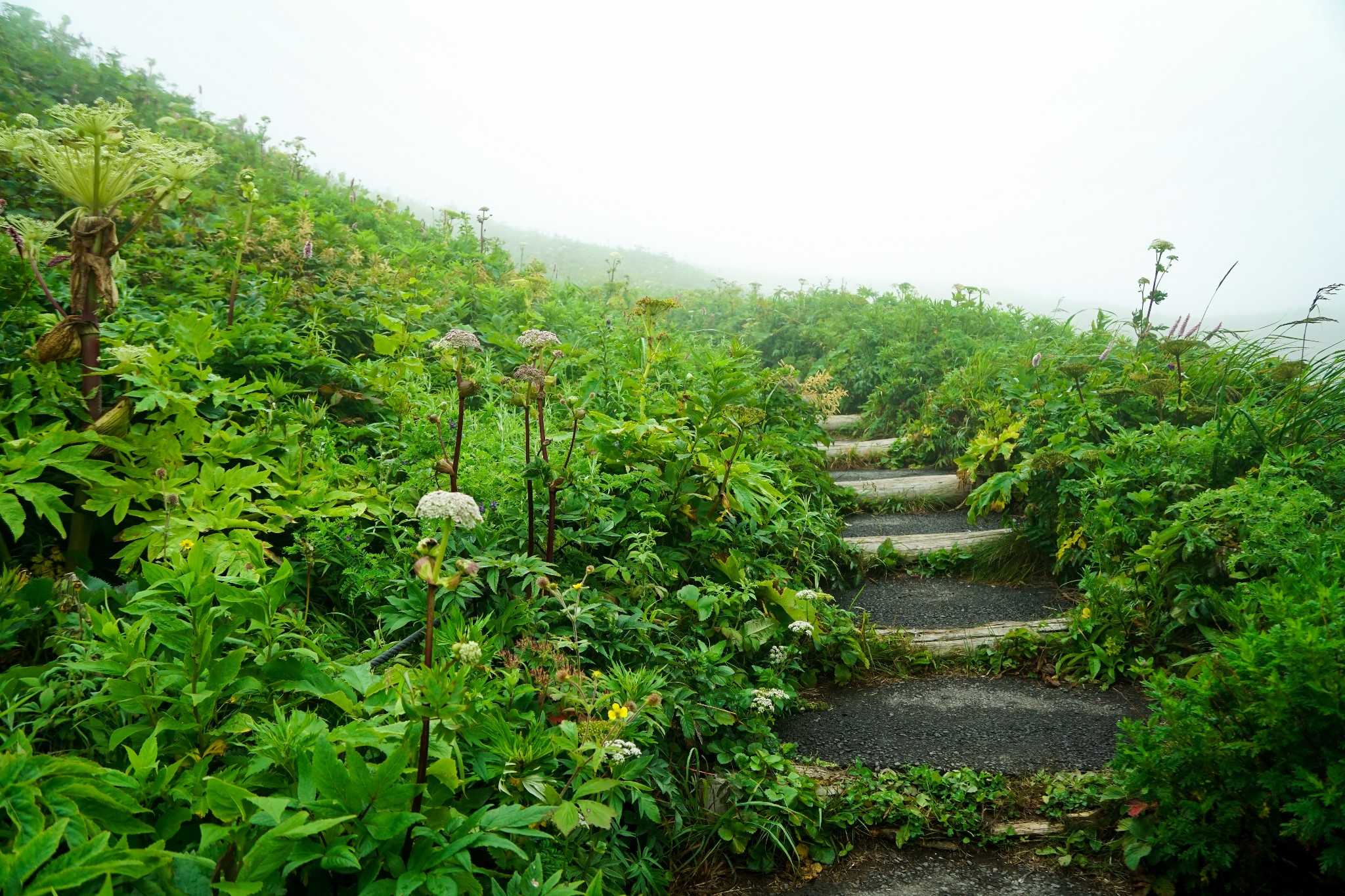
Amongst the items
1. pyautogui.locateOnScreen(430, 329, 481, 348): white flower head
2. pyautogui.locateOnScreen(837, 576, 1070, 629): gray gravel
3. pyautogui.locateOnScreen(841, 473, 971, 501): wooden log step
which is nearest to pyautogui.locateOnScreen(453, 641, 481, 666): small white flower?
pyautogui.locateOnScreen(430, 329, 481, 348): white flower head

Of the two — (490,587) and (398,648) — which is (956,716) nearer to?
(490,587)

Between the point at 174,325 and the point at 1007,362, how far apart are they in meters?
6.29

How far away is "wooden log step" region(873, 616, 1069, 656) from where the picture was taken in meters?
3.70

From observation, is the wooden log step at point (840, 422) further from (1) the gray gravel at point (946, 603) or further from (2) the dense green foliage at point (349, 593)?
(1) the gray gravel at point (946, 603)

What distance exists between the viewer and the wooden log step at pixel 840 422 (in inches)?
294

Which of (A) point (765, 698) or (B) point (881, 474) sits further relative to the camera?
(B) point (881, 474)

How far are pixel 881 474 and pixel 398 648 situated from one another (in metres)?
4.91

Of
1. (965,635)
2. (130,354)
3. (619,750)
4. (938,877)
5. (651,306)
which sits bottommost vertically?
(938,877)

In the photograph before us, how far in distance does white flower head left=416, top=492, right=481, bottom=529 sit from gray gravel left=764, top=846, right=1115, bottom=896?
1738mm

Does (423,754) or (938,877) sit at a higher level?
(423,754)

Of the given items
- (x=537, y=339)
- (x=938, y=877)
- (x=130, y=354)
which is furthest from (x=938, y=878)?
(x=130, y=354)

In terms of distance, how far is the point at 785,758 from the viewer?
9.05 ft

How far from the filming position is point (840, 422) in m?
7.60

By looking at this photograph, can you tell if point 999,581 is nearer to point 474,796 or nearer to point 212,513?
point 474,796
